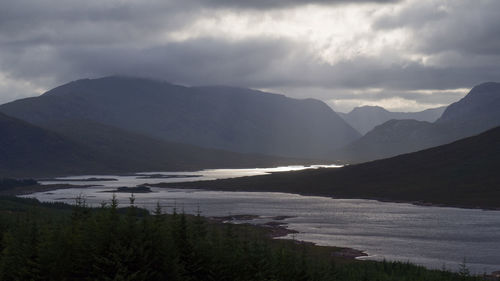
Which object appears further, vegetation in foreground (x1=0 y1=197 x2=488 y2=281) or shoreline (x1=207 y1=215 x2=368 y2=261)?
shoreline (x1=207 y1=215 x2=368 y2=261)

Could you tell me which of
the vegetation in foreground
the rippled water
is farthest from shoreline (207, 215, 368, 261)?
the vegetation in foreground

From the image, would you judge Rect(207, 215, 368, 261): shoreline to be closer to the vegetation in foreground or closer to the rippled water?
the rippled water

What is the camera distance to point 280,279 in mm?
48656

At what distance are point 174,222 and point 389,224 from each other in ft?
369

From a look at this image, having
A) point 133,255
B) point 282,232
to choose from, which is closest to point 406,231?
point 282,232

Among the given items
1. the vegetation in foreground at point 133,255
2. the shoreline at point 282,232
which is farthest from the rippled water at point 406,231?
the vegetation in foreground at point 133,255

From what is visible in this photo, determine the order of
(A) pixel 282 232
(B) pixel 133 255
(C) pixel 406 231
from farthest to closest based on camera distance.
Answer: (C) pixel 406 231 → (A) pixel 282 232 → (B) pixel 133 255

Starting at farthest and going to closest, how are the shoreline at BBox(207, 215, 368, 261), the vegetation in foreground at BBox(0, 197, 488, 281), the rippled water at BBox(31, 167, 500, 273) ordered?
the shoreline at BBox(207, 215, 368, 261), the rippled water at BBox(31, 167, 500, 273), the vegetation in foreground at BBox(0, 197, 488, 281)

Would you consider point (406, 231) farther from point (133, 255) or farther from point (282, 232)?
point (133, 255)

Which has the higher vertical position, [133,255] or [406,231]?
[133,255]

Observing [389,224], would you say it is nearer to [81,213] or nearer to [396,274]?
[396,274]

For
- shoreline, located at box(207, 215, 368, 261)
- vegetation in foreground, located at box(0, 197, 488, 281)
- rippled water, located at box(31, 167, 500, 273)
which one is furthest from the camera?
shoreline, located at box(207, 215, 368, 261)

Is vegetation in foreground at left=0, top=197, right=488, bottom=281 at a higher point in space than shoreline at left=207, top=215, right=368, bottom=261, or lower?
higher

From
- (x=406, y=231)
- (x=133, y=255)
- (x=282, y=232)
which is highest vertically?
(x=133, y=255)
